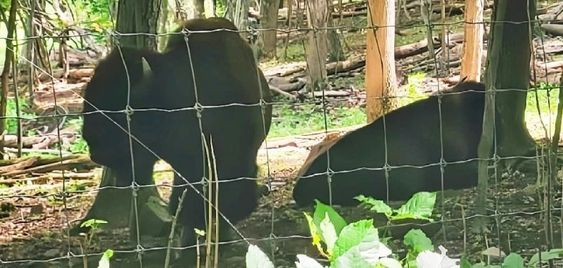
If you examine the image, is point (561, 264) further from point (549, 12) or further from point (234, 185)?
point (549, 12)

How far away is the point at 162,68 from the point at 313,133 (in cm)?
209

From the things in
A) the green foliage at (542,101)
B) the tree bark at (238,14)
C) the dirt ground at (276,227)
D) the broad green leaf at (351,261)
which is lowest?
the dirt ground at (276,227)

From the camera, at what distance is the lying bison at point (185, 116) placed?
13.9ft

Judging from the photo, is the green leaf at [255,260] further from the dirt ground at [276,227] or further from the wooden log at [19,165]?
the wooden log at [19,165]

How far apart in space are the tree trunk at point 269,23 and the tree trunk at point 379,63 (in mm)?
3610

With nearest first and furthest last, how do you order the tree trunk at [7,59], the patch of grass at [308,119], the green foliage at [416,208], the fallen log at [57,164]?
the green foliage at [416,208] < the tree trunk at [7,59] < the fallen log at [57,164] < the patch of grass at [308,119]

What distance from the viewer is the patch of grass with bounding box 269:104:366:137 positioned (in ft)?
20.5

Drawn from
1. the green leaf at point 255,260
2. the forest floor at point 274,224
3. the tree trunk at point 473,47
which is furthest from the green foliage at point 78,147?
the green leaf at point 255,260

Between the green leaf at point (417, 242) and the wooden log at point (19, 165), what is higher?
the green leaf at point (417, 242)

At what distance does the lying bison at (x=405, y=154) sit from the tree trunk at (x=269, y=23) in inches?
184

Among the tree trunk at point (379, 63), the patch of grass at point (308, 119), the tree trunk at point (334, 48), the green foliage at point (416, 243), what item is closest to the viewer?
the green foliage at point (416, 243)

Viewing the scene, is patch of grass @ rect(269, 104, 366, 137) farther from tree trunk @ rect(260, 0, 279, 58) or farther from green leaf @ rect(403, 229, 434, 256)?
green leaf @ rect(403, 229, 434, 256)

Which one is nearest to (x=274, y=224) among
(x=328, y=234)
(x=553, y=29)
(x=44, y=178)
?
(x=44, y=178)

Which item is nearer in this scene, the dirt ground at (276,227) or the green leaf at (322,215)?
the green leaf at (322,215)
